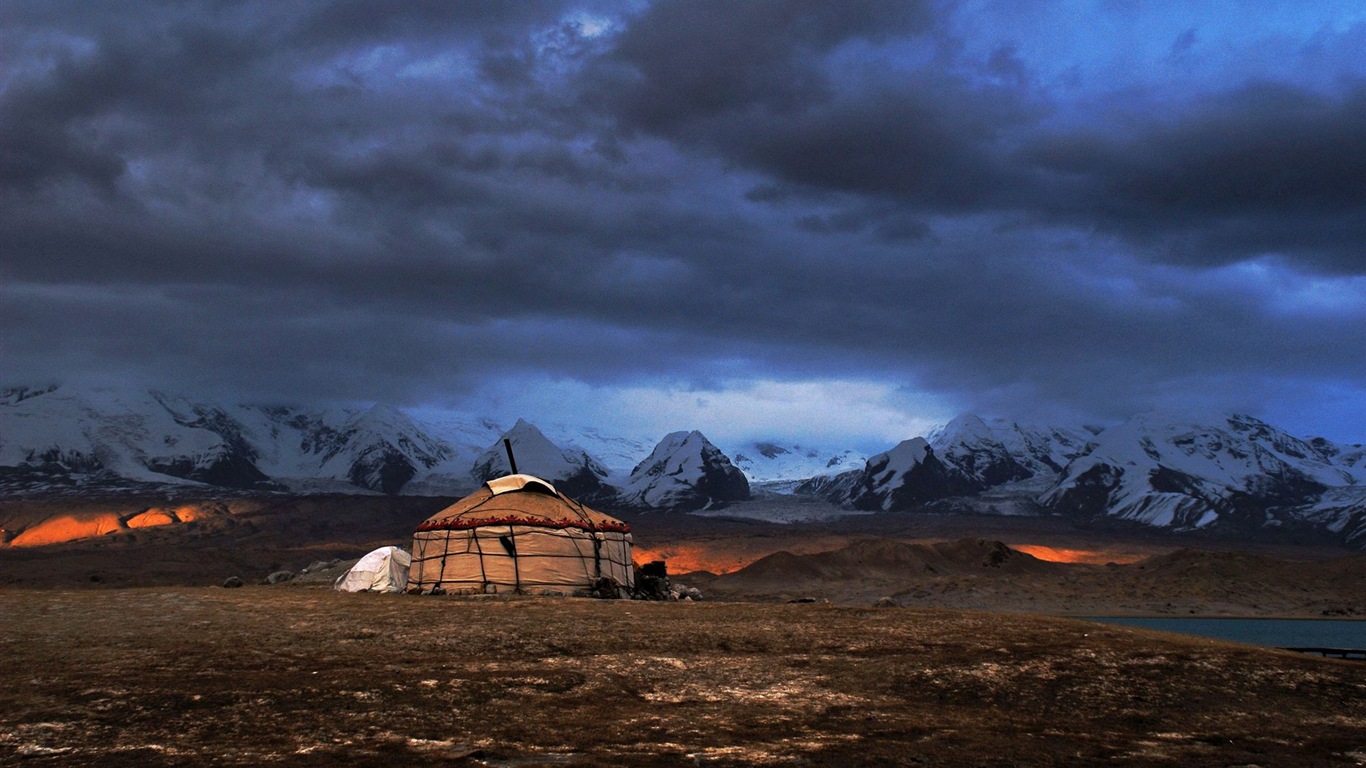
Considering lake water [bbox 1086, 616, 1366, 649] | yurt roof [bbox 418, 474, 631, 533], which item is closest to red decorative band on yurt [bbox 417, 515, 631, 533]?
yurt roof [bbox 418, 474, 631, 533]

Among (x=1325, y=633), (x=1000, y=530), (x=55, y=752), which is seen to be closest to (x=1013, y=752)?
(x=55, y=752)

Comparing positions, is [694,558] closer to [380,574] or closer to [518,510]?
[380,574]

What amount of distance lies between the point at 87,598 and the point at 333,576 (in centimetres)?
2159

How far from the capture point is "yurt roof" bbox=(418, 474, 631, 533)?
128 ft

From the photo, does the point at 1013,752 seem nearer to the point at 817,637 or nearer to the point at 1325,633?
the point at 817,637

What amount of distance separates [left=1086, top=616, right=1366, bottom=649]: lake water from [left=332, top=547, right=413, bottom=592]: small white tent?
3201 centimetres

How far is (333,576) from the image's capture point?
2052 inches

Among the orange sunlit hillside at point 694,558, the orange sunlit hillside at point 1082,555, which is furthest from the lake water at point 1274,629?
the orange sunlit hillside at point 1082,555

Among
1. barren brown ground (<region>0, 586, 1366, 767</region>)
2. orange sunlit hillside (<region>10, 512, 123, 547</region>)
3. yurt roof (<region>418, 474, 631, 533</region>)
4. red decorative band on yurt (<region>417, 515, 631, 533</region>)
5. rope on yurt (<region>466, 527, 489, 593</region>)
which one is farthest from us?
orange sunlit hillside (<region>10, 512, 123, 547</region>)

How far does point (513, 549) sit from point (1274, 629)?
50462mm

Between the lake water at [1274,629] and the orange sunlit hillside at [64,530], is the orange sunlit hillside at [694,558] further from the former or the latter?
the orange sunlit hillside at [64,530]

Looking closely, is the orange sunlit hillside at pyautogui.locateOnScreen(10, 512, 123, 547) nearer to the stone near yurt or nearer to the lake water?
the stone near yurt

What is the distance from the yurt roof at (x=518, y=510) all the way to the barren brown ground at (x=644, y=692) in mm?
11292

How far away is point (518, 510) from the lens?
3962 centimetres
